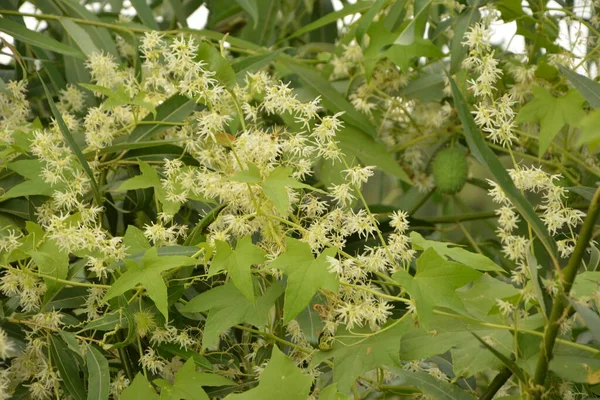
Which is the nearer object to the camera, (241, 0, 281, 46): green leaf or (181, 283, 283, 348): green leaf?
(181, 283, 283, 348): green leaf

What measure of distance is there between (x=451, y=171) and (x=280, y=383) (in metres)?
0.53

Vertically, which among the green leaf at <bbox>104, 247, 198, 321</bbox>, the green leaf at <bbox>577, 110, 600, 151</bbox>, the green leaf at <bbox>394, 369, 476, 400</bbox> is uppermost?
the green leaf at <bbox>577, 110, 600, 151</bbox>

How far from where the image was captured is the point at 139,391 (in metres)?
0.78

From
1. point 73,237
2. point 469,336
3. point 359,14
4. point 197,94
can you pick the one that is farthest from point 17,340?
point 359,14

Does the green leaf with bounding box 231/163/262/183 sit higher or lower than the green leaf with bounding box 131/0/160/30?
lower

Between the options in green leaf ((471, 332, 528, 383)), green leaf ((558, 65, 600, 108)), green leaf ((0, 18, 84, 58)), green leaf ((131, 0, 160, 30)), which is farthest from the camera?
green leaf ((131, 0, 160, 30))

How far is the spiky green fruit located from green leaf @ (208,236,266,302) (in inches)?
18.1

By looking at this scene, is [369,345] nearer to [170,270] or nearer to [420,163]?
[170,270]

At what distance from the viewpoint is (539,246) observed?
3.76ft

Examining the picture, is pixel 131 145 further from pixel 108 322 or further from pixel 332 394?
pixel 332 394

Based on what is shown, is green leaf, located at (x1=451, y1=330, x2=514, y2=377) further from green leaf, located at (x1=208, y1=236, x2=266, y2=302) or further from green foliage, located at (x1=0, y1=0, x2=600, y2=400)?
green leaf, located at (x1=208, y1=236, x2=266, y2=302)

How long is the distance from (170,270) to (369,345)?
0.22 meters

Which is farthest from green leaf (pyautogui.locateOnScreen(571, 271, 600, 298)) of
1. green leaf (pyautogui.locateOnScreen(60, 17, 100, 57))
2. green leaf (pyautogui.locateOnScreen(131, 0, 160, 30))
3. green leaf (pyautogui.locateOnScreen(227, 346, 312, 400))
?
green leaf (pyautogui.locateOnScreen(131, 0, 160, 30))

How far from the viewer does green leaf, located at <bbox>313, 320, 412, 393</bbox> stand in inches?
30.0
